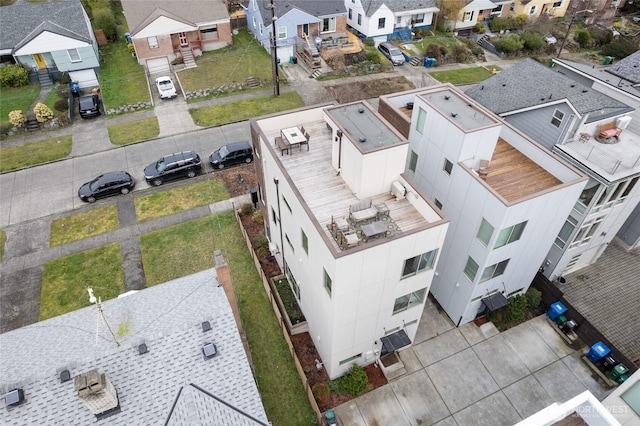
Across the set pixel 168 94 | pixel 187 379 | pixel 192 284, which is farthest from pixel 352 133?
pixel 168 94

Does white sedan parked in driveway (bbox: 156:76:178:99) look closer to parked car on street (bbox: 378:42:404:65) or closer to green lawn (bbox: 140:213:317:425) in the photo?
green lawn (bbox: 140:213:317:425)

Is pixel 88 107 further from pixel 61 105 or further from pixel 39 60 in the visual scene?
pixel 39 60

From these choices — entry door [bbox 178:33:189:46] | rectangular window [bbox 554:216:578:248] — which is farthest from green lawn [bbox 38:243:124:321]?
entry door [bbox 178:33:189:46]

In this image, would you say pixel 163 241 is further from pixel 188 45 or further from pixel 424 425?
pixel 188 45

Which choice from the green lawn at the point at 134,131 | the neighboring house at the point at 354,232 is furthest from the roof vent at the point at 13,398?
the green lawn at the point at 134,131

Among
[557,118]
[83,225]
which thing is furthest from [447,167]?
[83,225]

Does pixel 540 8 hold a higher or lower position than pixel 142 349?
lower

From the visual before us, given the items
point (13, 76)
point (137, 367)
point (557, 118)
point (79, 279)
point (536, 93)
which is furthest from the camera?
point (13, 76)
